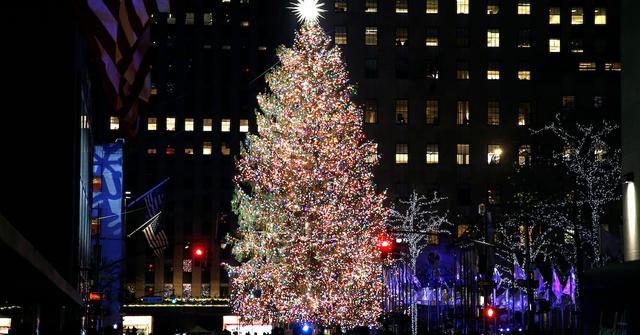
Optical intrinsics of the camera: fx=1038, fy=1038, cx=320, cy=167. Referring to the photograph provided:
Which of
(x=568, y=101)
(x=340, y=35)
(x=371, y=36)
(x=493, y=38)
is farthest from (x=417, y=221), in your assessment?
(x=568, y=101)

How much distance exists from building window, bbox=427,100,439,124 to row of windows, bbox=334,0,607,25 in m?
8.36

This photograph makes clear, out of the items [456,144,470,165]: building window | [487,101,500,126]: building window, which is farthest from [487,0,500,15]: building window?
[456,144,470,165]: building window

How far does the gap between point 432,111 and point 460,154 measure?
4.69m

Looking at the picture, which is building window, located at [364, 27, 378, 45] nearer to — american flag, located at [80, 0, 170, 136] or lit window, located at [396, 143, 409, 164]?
lit window, located at [396, 143, 409, 164]

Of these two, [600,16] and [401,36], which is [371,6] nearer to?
[401,36]

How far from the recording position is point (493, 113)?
96.0 metres

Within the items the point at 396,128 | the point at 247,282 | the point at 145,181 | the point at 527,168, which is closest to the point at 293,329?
the point at 247,282

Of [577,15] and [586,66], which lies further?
[586,66]

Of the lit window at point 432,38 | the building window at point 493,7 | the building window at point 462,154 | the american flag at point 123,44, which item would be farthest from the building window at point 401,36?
the american flag at point 123,44

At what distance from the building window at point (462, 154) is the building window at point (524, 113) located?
586 cm

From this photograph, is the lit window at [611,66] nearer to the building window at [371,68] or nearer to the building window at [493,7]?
the building window at [493,7]

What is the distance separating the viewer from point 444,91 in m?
95.7

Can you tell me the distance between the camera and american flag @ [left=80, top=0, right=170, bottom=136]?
1402 cm

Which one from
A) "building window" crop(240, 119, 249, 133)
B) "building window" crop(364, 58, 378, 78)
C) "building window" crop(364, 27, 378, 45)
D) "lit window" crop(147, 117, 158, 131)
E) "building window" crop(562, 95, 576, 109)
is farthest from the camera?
"building window" crop(240, 119, 249, 133)
